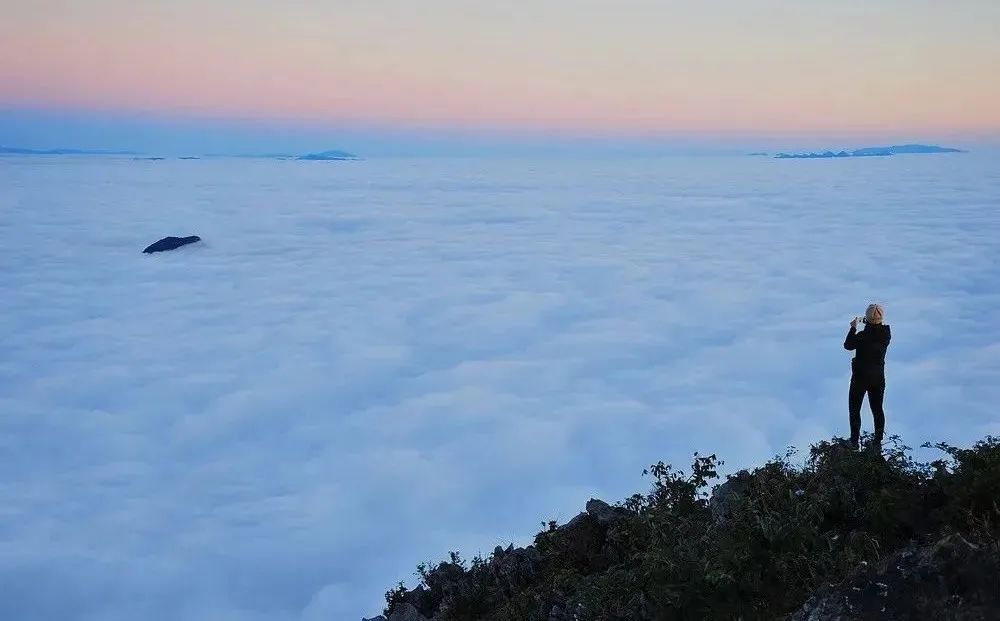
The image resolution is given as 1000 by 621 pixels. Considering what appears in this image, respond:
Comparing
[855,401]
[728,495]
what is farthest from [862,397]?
[728,495]

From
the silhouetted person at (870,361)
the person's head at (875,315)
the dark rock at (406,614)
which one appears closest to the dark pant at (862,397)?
the silhouetted person at (870,361)

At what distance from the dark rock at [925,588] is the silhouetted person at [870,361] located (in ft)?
11.1

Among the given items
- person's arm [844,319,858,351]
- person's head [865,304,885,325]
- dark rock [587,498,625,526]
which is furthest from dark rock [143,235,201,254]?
person's head [865,304,885,325]

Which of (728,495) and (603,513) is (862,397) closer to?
(728,495)

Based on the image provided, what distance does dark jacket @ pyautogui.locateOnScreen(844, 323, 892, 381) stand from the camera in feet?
24.6

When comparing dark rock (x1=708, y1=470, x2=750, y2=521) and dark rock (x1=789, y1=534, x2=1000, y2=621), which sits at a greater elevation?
dark rock (x1=789, y1=534, x2=1000, y2=621)

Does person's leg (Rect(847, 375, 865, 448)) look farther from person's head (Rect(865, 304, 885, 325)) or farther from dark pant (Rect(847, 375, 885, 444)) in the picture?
person's head (Rect(865, 304, 885, 325))

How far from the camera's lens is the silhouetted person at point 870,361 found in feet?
24.6

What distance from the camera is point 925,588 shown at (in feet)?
13.3

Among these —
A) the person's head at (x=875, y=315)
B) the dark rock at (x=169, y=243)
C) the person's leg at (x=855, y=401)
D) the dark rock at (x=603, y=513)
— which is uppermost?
the person's head at (x=875, y=315)

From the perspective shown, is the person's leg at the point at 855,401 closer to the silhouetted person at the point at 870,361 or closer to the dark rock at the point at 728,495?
the silhouetted person at the point at 870,361

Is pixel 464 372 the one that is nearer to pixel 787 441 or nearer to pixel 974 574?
pixel 787 441

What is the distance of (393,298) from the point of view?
3684 cm

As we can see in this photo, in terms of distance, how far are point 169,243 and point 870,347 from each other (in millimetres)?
57906
